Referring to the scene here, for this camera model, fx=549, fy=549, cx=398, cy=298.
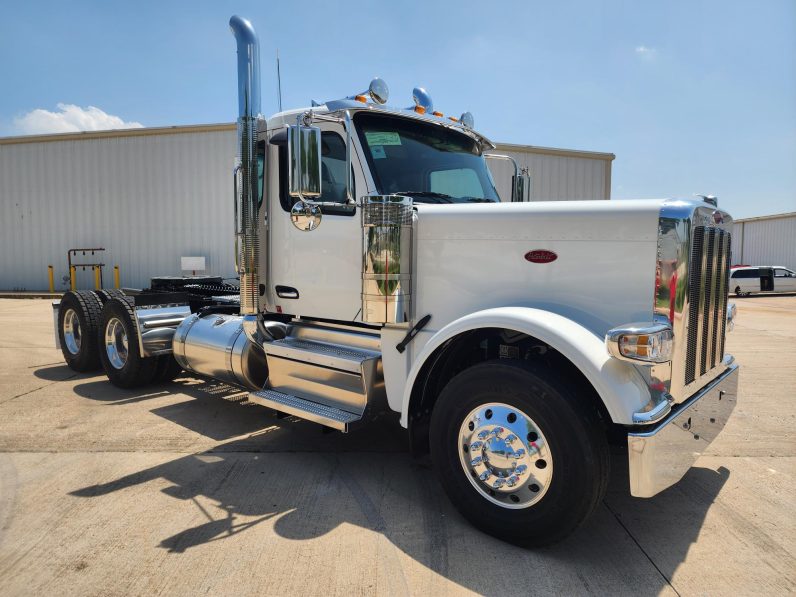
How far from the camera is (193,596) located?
2336 millimetres

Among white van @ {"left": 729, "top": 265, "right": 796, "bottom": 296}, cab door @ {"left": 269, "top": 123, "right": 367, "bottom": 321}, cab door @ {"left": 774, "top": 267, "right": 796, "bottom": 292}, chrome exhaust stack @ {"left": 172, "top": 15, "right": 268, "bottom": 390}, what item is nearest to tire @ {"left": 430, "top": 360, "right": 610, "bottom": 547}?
cab door @ {"left": 269, "top": 123, "right": 367, "bottom": 321}

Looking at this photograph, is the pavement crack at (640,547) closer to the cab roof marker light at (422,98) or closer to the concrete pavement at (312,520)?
the concrete pavement at (312,520)

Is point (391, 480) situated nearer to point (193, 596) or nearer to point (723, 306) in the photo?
point (193, 596)

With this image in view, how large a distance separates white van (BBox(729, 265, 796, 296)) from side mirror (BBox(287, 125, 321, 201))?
25.3 m

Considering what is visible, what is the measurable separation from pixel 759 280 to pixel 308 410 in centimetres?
2574

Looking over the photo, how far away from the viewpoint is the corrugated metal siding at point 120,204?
1861 centimetres

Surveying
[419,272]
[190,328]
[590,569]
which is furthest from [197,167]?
[590,569]

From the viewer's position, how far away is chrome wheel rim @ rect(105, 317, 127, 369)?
622 cm

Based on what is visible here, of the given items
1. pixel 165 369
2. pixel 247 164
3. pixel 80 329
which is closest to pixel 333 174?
pixel 247 164

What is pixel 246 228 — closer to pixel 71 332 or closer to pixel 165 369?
pixel 165 369

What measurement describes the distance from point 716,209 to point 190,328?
14.6 ft

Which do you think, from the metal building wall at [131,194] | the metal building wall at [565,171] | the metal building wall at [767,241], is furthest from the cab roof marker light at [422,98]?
the metal building wall at [767,241]

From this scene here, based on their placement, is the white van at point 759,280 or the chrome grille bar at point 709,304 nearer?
the chrome grille bar at point 709,304

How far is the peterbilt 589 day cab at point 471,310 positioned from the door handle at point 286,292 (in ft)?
0.06
